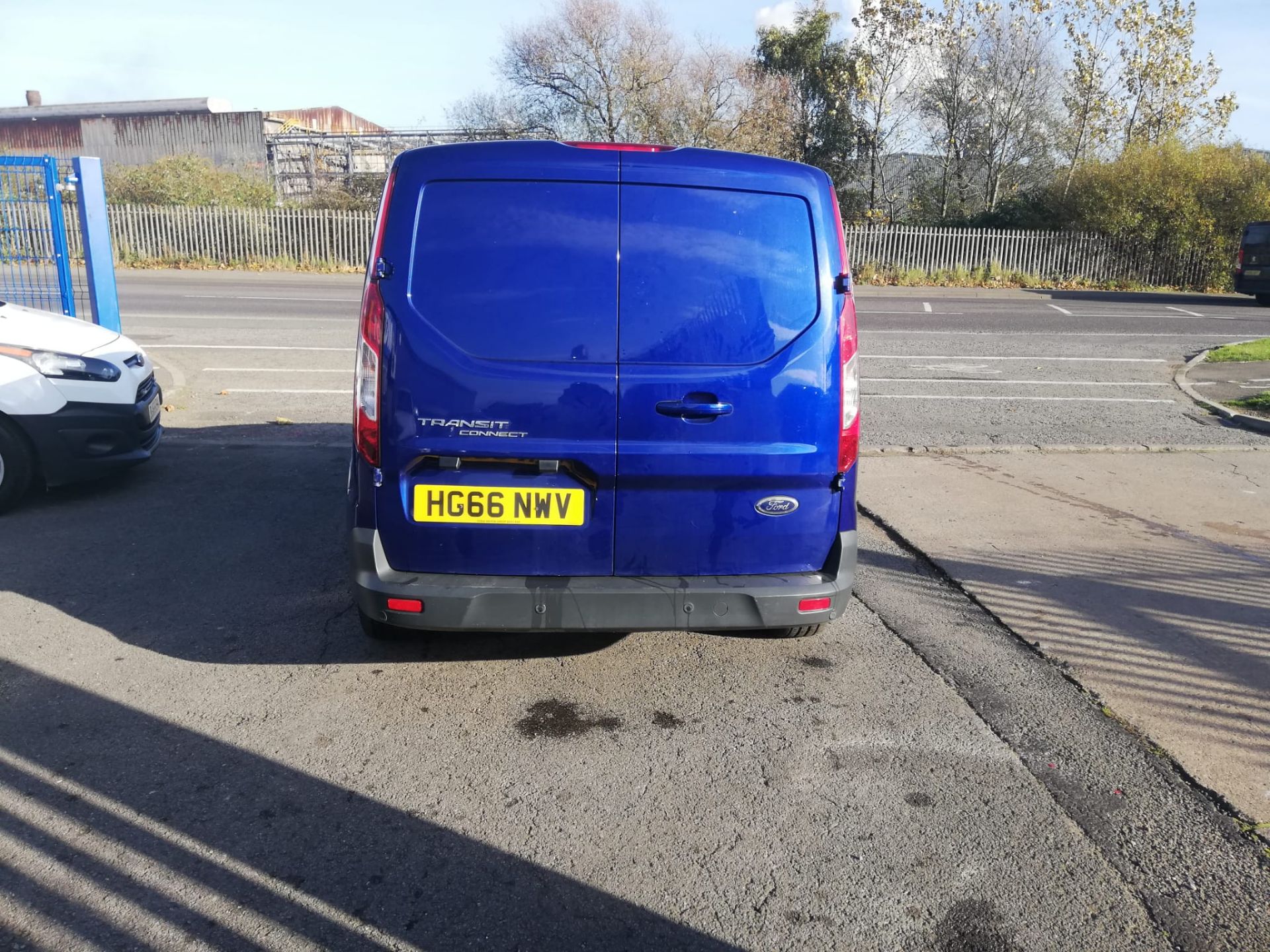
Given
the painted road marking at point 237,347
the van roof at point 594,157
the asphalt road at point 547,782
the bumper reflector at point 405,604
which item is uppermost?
the van roof at point 594,157

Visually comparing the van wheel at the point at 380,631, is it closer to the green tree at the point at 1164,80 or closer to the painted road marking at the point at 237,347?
the painted road marking at the point at 237,347

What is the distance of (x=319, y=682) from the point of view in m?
4.00

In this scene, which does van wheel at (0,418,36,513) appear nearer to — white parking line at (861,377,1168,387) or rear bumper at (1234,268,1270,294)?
white parking line at (861,377,1168,387)

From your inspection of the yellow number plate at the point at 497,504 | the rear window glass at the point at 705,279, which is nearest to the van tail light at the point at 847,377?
the rear window glass at the point at 705,279

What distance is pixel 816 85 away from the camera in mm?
38000

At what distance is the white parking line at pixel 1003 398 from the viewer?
1094 centimetres

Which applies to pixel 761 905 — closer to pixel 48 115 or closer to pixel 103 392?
pixel 103 392

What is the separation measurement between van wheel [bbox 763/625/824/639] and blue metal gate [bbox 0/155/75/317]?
870 centimetres

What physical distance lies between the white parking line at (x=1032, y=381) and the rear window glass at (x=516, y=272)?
886 centimetres

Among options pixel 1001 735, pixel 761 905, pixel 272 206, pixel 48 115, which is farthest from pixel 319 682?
pixel 48 115

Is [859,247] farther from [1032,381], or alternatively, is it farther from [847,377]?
[847,377]

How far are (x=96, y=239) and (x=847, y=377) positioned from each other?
30.2ft

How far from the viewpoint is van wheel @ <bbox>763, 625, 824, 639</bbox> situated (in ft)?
14.5

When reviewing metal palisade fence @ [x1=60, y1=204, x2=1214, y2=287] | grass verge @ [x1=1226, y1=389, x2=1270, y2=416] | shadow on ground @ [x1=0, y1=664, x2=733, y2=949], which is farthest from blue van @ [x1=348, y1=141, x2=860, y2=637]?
metal palisade fence @ [x1=60, y1=204, x2=1214, y2=287]
